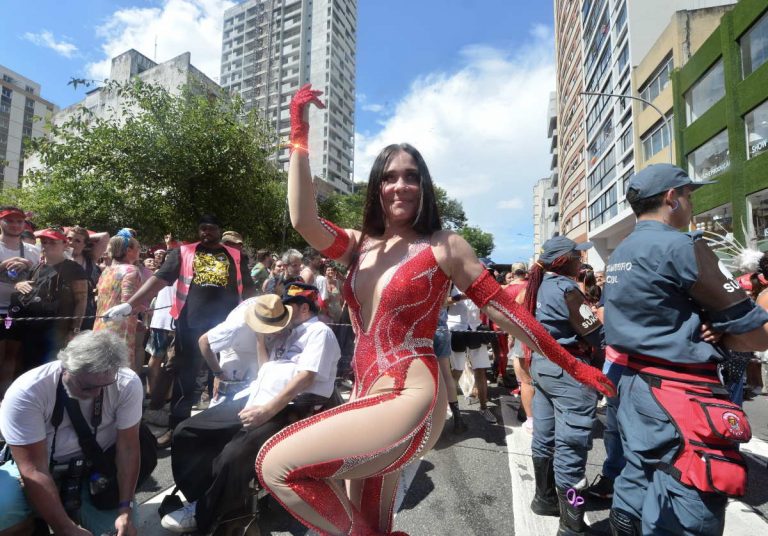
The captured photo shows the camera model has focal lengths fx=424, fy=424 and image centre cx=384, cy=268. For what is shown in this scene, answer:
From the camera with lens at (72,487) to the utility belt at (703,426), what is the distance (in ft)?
9.81

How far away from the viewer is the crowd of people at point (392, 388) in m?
1.54

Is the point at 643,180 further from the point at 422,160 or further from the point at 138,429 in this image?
the point at 138,429

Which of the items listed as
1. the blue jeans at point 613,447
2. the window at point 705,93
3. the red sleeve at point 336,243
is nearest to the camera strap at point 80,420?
the red sleeve at point 336,243

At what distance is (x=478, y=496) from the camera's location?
334 cm

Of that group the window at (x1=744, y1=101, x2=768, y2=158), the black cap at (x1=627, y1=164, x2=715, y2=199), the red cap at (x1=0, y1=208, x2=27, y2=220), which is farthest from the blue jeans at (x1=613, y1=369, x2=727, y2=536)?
the window at (x1=744, y1=101, x2=768, y2=158)

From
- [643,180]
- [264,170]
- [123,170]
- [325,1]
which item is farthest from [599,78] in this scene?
[325,1]

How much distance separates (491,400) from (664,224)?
4.89 m

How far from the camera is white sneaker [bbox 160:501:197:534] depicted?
2629mm

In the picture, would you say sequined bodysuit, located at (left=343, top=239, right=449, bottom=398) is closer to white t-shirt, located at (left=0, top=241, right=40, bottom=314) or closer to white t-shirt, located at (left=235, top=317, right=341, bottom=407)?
white t-shirt, located at (left=235, top=317, right=341, bottom=407)

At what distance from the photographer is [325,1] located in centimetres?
7675

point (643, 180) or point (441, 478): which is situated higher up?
point (643, 180)

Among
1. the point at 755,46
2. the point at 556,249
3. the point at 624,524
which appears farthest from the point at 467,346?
the point at 755,46

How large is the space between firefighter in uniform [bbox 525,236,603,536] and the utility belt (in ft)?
3.47

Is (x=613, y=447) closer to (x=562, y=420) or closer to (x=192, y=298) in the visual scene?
(x=562, y=420)
